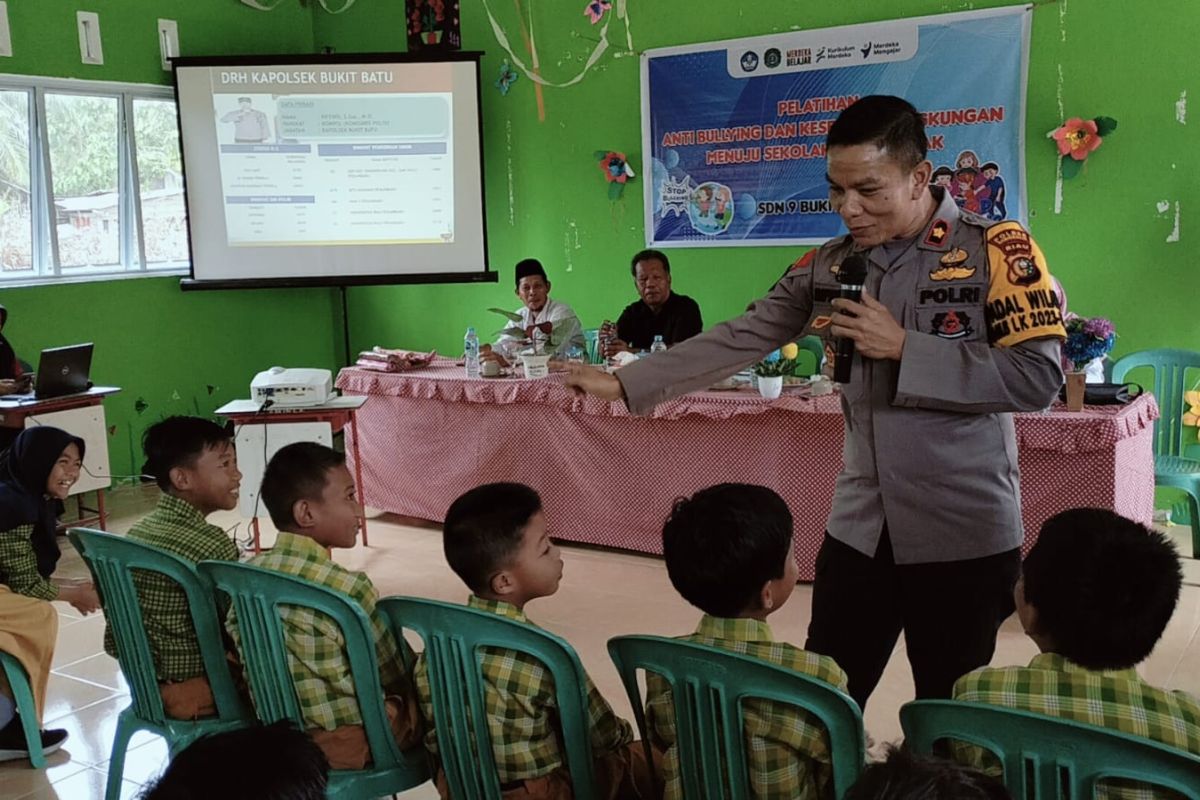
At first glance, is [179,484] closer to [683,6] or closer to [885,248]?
[885,248]

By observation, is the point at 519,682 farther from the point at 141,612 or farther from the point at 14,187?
the point at 14,187

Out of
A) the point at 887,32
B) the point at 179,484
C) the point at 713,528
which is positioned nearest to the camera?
the point at 713,528

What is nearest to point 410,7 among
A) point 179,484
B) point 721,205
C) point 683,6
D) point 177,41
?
point 177,41

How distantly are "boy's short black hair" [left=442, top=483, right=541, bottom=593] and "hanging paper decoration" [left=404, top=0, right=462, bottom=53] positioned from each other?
501 centimetres

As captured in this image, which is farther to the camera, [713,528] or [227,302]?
[227,302]

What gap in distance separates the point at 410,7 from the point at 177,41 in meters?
1.35

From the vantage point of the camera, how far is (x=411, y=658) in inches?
77.7

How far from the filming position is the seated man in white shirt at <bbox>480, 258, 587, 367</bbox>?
5.00 metres

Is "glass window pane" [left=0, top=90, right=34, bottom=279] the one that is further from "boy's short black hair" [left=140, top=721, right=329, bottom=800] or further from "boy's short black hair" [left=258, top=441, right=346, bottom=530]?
"boy's short black hair" [left=140, top=721, right=329, bottom=800]

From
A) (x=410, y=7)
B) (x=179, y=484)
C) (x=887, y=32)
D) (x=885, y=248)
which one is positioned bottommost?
(x=179, y=484)

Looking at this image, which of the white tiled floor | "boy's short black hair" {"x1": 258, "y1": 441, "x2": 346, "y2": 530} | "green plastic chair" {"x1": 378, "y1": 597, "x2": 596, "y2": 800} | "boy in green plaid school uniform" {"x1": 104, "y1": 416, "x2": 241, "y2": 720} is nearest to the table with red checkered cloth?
the white tiled floor

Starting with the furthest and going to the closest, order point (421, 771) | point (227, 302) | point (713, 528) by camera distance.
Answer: point (227, 302), point (421, 771), point (713, 528)

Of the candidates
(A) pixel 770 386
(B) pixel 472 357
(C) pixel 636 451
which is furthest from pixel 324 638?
(B) pixel 472 357

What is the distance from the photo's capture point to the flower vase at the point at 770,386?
3895mm
